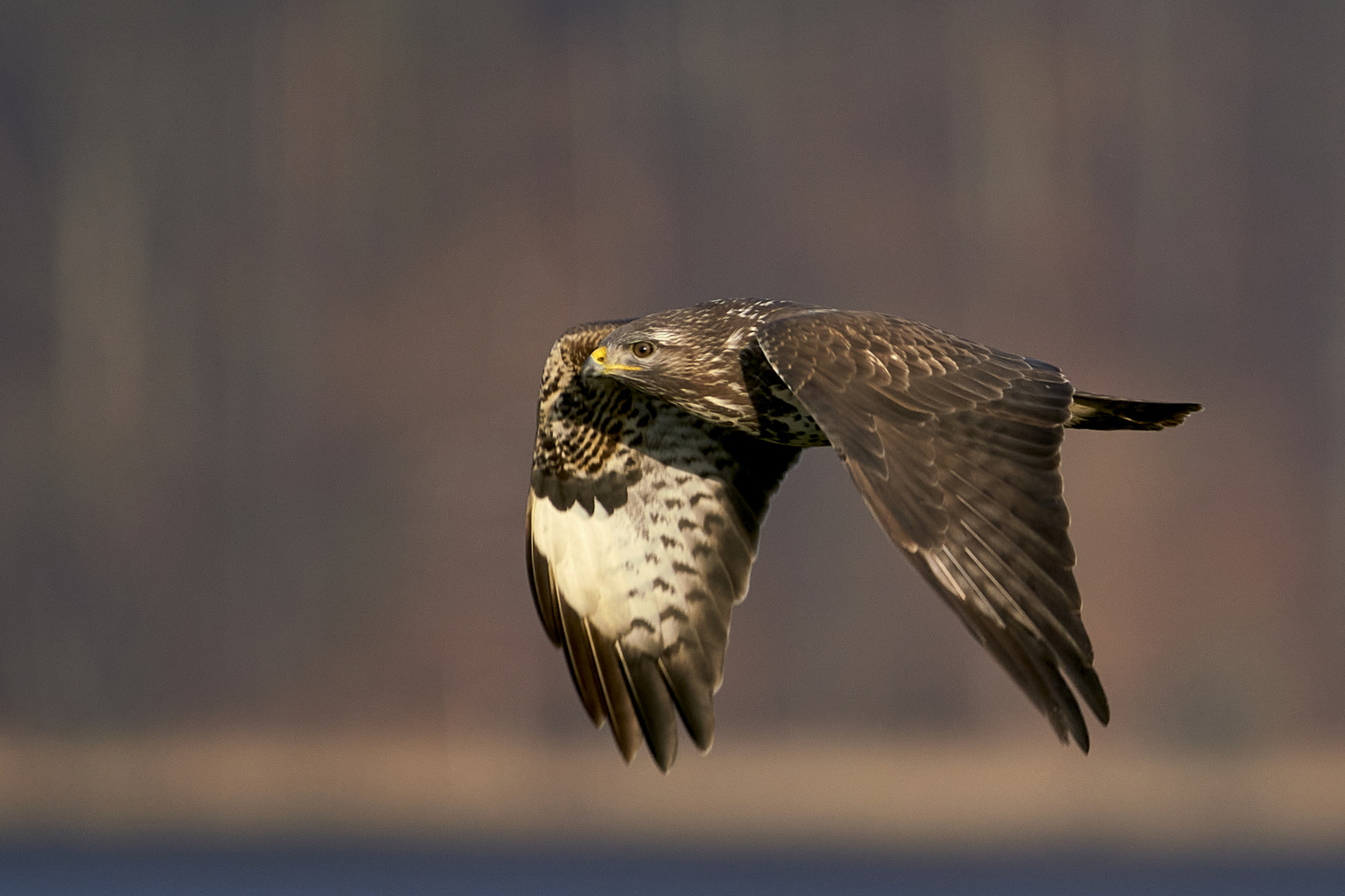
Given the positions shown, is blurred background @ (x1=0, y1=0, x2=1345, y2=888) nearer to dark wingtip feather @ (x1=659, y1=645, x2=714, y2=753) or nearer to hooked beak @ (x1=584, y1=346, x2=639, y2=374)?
dark wingtip feather @ (x1=659, y1=645, x2=714, y2=753)

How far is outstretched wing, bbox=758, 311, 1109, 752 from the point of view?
5.99m

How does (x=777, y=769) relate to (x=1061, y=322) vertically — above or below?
below

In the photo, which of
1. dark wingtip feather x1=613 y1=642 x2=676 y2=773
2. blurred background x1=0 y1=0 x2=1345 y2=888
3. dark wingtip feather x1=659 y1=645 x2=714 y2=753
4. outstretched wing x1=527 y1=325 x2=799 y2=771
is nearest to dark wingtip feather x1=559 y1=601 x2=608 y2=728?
outstretched wing x1=527 y1=325 x2=799 y2=771

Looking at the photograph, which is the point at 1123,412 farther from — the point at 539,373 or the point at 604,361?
the point at 539,373

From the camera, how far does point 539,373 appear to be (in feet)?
90.9

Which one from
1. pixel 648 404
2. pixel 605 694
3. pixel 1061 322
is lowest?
pixel 1061 322

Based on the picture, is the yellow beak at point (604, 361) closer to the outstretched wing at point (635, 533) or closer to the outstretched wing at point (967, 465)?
the outstretched wing at point (635, 533)

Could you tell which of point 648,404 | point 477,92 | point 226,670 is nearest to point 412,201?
point 477,92

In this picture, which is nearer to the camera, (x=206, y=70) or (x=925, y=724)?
(x=925, y=724)

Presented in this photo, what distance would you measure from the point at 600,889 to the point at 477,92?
12.5m

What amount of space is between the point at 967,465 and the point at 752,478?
1806 millimetres

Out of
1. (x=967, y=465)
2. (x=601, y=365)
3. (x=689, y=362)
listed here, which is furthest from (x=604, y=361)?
(x=967, y=465)

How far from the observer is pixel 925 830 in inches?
1011

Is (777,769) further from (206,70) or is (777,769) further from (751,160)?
(206,70)
